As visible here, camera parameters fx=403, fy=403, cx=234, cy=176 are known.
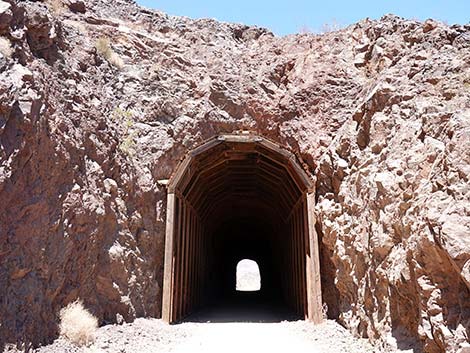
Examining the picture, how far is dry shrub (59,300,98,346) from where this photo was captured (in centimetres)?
761

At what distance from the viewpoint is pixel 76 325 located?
306 inches

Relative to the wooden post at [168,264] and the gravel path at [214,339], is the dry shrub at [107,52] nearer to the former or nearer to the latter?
the wooden post at [168,264]

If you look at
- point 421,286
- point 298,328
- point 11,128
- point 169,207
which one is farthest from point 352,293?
point 11,128

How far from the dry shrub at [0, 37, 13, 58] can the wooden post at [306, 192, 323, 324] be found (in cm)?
825

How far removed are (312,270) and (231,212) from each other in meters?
11.2

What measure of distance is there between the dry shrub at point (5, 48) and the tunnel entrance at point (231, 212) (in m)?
5.25

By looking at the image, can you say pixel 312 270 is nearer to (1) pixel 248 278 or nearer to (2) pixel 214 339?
(2) pixel 214 339

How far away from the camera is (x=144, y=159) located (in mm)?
11500

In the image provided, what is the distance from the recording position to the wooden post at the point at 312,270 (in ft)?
36.3

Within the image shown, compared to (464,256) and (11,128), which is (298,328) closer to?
(464,256)

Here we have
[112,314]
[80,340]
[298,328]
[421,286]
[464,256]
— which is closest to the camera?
[464,256]

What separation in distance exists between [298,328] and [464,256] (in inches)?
255

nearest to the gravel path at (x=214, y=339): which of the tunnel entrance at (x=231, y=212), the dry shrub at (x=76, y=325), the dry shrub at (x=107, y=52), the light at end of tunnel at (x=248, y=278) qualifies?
the dry shrub at (x=76, y=325)

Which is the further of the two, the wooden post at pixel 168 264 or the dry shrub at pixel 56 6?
the dry shrub at pixel 56 6
